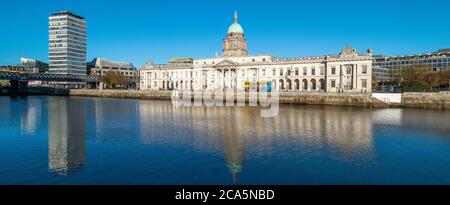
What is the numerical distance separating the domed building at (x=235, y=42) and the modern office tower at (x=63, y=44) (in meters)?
98.2

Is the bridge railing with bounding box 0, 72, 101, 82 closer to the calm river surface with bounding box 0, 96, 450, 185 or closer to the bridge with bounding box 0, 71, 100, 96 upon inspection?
the bridge with bounding box 0, 71, 100, 96

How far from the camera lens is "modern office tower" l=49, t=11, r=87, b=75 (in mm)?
187875

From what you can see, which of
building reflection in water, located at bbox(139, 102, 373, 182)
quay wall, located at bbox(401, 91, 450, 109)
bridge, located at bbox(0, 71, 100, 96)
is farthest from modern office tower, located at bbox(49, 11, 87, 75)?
quay wall, located at bbox(401, 91, 450, 109)

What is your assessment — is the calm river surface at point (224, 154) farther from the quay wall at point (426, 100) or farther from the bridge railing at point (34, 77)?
the bridge railing at point (34, 77)

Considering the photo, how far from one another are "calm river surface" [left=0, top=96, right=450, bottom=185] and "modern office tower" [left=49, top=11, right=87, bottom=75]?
159 m

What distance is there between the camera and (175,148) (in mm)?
27703

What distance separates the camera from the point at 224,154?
84.0 ft

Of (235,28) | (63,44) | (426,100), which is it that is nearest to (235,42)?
(235,28)

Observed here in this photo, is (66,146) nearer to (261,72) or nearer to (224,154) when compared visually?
(224,154)

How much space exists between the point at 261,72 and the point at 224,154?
90.8m

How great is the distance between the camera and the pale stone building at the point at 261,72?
97.9m
